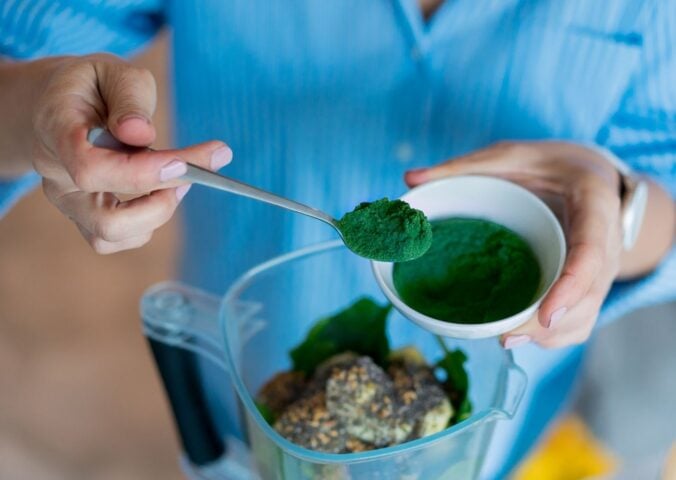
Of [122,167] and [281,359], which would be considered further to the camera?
[281,359]

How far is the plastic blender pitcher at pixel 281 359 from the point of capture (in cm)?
41

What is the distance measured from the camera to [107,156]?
0.37 m

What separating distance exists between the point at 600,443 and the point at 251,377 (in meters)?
0.89

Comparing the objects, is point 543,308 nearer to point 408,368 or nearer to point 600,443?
point 408,368

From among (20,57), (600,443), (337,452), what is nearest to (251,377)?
(337,452)

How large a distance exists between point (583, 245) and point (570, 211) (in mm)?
56

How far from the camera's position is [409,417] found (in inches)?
17.3

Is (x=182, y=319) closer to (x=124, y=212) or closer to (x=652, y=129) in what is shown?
(x=124, y=212)

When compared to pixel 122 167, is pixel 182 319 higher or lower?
lower

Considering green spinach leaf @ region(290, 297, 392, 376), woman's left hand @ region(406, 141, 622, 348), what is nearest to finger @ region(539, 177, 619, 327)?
woman's left hand @ region(406, 141, 622, 348)

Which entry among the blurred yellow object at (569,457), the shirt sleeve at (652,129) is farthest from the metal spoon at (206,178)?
the blurred yellow object at (569,457)

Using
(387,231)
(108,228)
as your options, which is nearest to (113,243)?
(108,228)

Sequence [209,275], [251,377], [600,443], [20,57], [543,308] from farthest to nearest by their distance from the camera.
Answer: [600,443]
[209,275]
[20,57]
[251,377]
[543,308]

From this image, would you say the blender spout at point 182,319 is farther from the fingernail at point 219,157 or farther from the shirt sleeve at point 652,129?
the shirt sleeve at point 652,129
